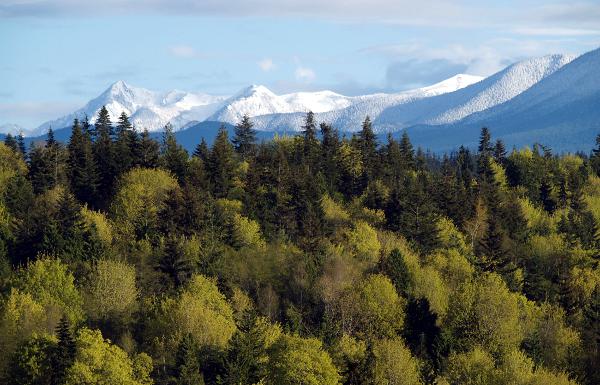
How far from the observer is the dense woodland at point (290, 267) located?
7831 centimetres

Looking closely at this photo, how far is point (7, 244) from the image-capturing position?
4134 inches

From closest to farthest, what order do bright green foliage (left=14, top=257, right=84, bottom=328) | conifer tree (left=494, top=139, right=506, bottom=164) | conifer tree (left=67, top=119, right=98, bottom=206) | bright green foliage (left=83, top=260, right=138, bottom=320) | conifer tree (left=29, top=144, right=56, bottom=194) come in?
1. bright green foliage (left=14, top=257, right=84, bottom=328)
2. bright green foliage (left=83, top=260, right=138, bottom=320)
3. conifer tree (left=29, top=144, right=56, bottom=194)
4. conifer tree (left=67, top=119, right=98, bottom=206)
5. conifer tree (left=494, top=139, right=506, bottom=164)

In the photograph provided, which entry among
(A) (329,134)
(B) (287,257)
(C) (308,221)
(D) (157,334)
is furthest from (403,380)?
(A) (329,134)

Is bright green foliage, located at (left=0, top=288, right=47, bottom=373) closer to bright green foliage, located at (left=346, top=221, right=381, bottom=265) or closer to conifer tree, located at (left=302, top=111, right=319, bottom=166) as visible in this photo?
bright green foliage, located at (left=346, top=221, right=381, bottom=265)

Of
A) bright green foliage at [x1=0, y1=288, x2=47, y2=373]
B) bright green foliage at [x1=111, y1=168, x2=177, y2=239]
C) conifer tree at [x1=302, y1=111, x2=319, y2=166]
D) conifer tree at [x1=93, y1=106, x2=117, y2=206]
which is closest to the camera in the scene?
bright green foliage at [x1=0, y1=288, x2=47, y2=373]

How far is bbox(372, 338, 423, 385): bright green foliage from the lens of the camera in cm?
7850

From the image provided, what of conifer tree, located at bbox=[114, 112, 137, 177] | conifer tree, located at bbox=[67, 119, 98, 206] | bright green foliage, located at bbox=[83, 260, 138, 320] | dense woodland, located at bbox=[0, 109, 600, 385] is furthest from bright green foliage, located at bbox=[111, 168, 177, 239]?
bright green foliage, located at bbox=[83, 260, 138, 320]

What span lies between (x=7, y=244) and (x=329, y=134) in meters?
59.3

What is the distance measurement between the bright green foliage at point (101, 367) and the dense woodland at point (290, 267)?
154mm

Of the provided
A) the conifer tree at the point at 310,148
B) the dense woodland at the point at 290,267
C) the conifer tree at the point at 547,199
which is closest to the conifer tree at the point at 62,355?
the dense woodland at the point at 290,267

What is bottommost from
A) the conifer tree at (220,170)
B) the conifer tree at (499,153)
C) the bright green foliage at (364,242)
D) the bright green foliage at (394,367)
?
the bright green foliage at (394,367)

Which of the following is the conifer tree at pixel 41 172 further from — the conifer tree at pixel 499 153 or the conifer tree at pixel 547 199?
the conifer tree at pixel 499 153

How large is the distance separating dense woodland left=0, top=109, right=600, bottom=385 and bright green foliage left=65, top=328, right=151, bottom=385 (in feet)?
0.51

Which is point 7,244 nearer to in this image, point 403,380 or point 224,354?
point 224,354
